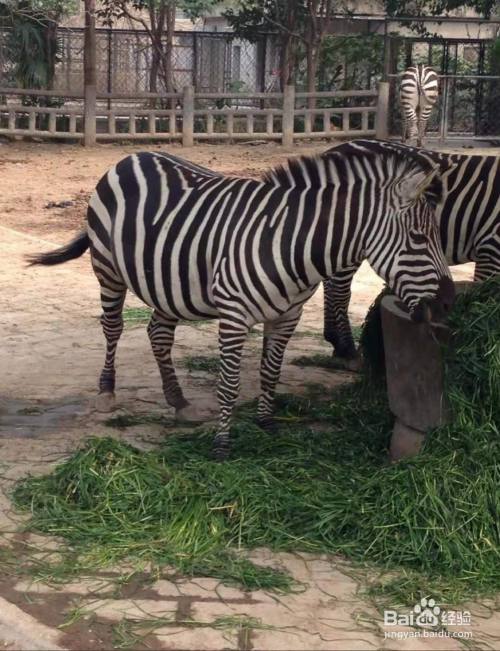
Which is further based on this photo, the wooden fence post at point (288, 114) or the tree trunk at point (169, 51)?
the tree trunk at point (169, 51)

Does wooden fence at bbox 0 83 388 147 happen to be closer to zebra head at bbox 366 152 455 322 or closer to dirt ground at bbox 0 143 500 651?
dirt ground at bbox 0 143 500 651

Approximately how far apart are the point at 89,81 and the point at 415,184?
15.6 meters

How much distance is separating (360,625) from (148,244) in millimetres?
2849

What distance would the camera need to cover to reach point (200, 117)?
70.4ft

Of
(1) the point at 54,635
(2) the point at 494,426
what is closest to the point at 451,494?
(2) the point at 494,426

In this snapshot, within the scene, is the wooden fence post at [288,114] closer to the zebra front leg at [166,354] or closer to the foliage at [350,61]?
the foliage at [350,61]

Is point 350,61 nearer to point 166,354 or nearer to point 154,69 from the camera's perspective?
point 154,69

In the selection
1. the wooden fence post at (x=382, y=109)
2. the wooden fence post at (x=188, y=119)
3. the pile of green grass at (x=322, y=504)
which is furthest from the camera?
the wooden fence post at (x=382, y=109)

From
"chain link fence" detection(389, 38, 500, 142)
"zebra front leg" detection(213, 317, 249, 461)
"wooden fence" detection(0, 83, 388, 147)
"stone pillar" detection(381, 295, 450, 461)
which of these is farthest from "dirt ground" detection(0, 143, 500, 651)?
"chain link fence" detection(389, 38, 500, 142)

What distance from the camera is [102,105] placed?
22797mm

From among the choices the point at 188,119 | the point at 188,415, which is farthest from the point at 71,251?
the point at 188,119

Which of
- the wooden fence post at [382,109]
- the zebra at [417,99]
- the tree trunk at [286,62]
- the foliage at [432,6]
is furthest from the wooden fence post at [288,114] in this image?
the foliage at [432,6]

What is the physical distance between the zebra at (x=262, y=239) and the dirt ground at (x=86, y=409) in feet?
2.80

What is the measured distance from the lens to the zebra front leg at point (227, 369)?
5.62 m
